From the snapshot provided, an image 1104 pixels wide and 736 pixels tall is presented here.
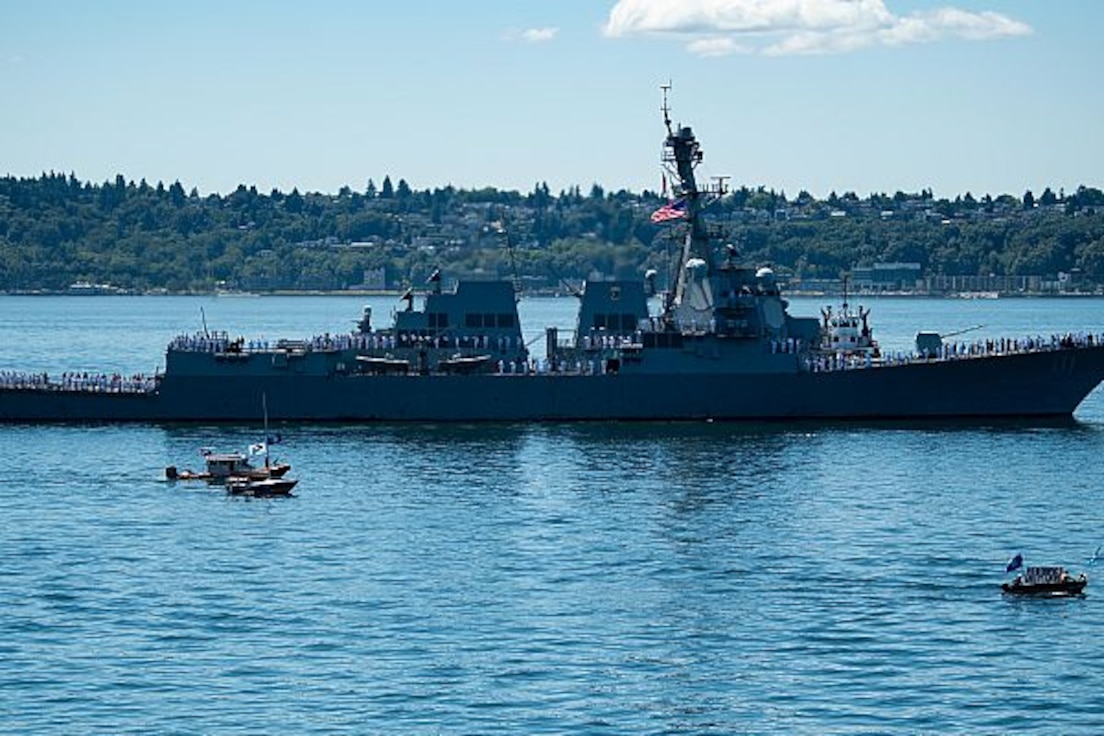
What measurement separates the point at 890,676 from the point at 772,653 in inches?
127

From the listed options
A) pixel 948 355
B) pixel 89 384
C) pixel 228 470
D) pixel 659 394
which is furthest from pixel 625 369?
pixel 89 384

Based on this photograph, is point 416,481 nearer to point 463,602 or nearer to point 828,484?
point 828,484

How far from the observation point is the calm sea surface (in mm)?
43438

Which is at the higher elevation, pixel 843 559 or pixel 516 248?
pixel 516 248

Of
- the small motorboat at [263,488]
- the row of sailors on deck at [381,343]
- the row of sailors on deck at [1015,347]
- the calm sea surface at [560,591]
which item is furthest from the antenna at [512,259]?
the small motorboat at [263,488]

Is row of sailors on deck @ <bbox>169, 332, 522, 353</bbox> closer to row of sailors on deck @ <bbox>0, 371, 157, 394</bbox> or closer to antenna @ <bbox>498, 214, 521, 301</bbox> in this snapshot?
antenna @ <bbox>498, 214, 521, 301</bbox>

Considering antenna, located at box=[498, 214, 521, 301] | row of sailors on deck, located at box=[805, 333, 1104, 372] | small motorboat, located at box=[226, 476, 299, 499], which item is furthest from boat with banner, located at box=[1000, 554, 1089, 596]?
antenna, located at box=[498, 214, 521, 301]

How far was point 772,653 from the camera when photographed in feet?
155

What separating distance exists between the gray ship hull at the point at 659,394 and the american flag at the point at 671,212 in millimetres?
7480

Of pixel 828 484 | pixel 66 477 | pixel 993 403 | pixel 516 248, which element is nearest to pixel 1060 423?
pixel 993 403

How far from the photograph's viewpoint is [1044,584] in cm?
5259

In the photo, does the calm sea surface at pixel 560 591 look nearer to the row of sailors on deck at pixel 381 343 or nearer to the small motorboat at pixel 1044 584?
the small motorboat at pixel 1044 584

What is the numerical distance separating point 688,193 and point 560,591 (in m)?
42.8

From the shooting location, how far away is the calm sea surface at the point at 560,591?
43.4 metres
